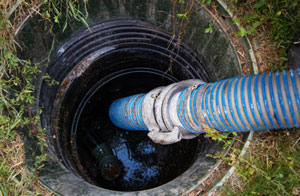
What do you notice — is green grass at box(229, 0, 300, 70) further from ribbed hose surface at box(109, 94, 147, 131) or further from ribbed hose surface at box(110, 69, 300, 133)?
ribbed hose surface at box(109, 94, 147, 131)

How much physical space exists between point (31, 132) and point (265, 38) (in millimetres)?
2821

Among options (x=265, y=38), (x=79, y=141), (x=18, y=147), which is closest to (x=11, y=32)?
(x=18, y=147)

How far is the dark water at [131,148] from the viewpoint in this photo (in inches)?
166

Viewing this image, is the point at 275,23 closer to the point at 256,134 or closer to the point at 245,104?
the point at 256,134

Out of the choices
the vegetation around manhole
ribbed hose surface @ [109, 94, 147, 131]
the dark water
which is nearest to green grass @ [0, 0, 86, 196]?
the vegetation around manhole

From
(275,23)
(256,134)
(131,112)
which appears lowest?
(256,134)

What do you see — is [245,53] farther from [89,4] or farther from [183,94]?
[89,4]

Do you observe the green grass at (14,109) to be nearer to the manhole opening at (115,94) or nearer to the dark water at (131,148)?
the manhole opening at (115,94)

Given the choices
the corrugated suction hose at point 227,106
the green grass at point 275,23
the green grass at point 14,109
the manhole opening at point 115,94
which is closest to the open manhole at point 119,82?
the manhole opening at point 115,94

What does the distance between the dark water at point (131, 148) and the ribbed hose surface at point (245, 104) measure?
216cm

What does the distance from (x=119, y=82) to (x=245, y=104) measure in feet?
11.3

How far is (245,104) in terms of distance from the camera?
5.32ft

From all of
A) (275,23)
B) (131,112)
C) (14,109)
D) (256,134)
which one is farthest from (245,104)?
(14,109)

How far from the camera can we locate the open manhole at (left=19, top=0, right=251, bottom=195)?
2723 mm
